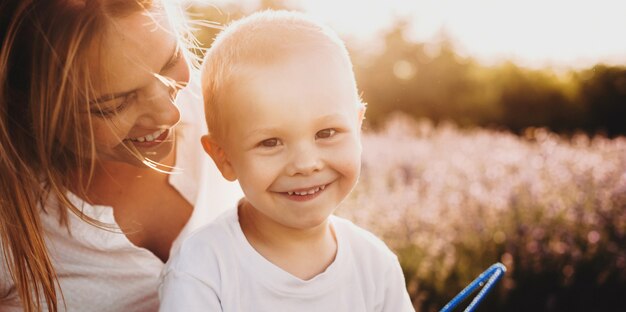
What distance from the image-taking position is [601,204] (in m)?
3.54

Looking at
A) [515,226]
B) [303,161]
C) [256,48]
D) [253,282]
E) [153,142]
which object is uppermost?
[256,48]

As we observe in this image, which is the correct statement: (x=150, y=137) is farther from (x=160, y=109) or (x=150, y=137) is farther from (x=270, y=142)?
(x=270, y=142)

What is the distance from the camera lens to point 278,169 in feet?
4.94

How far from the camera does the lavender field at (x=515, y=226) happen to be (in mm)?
3168

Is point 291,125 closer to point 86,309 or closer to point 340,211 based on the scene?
point 86,309

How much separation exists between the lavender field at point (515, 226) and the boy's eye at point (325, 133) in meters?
1.67

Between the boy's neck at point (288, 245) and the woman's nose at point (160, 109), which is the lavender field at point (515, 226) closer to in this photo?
the boy's neck at point (288, 245)

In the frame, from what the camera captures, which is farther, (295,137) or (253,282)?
(253,282)

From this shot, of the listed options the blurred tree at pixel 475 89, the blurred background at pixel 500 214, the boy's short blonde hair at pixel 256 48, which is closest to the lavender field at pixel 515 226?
the blurred background at pixel 500 214

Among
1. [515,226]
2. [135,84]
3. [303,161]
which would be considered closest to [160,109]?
[135,84]

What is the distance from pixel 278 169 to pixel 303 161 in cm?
6

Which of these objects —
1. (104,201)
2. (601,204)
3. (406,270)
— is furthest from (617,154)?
(104,201)

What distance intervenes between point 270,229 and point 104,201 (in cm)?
70

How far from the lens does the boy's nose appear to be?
1487 millimetres
